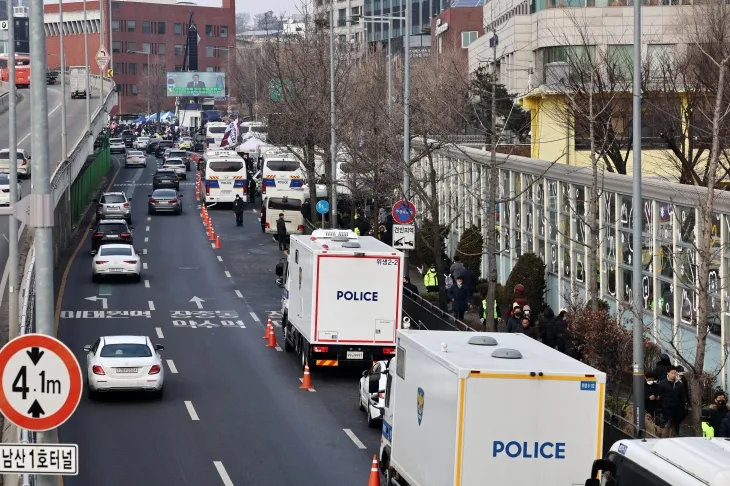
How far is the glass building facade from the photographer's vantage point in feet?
87.3

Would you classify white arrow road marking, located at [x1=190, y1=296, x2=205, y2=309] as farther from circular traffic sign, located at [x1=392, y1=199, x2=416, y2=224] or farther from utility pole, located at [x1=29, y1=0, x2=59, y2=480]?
utility pole, located at [x1=29, y1=0, x2=59, y2=480]

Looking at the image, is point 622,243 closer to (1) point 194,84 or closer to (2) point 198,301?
(2) point 198,301

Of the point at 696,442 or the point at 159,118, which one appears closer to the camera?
the point at 696,442

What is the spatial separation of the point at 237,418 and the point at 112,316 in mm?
14543

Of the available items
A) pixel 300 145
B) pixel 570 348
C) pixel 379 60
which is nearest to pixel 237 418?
pixel 570 348

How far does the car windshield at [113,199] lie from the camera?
63719 millimetres

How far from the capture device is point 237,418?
2627 cm

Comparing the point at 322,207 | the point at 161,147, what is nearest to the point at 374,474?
the point at 322,207

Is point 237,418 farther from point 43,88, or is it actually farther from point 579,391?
point 43,88

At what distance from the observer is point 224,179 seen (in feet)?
237

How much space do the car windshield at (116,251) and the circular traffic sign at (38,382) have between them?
124 ft

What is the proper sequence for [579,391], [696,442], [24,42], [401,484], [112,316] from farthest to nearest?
[24,42]
[112,316]
[401,484]
[579,391]
[696,442]

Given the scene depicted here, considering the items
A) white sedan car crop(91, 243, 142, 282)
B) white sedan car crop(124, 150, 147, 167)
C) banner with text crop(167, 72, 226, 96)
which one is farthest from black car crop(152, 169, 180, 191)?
banner with text crop(167, 72, 226, 96)

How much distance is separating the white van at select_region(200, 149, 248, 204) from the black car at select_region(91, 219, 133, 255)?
17.7m
